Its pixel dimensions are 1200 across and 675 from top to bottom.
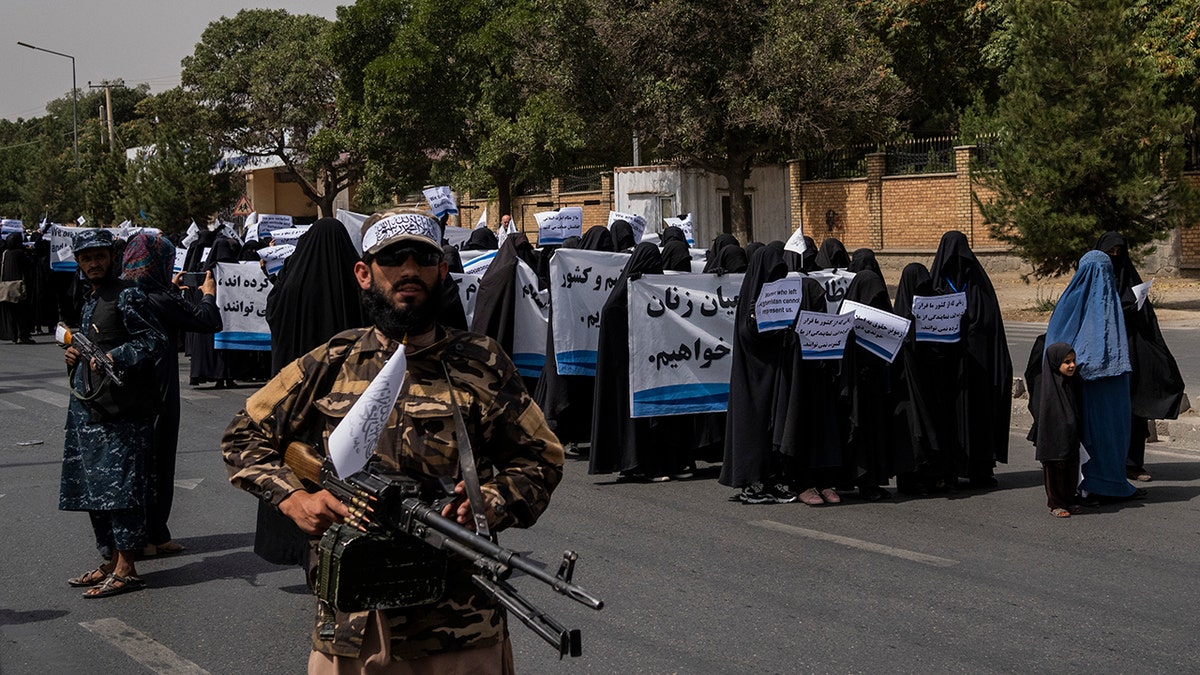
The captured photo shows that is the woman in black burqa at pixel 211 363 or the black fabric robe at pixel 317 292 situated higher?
the black fabric robe at pixel 317 292

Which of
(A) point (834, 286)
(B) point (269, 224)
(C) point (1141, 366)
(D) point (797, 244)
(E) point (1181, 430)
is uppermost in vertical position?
(B) point (269, 224)

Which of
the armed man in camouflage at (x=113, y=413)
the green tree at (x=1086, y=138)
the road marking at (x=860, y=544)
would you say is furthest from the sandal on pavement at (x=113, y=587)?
the green tree at (x=1086, y=138)

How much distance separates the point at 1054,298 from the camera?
957 inches

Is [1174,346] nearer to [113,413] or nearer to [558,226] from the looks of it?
[558,226]

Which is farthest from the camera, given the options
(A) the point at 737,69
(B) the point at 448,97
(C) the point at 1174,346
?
(B) the point at 448,97

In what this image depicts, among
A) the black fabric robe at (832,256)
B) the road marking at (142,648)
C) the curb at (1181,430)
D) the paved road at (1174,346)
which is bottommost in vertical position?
the road marking at (142,648)

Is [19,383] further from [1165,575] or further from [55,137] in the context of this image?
[55,137]

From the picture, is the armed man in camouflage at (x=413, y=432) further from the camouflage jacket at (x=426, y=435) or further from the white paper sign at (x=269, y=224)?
the white paper sign at (x=269, y=224)

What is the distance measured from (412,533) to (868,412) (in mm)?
6244

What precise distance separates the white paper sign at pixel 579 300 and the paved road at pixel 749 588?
1.31m

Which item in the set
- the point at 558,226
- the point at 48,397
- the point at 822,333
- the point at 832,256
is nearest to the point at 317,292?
the point at 822,333

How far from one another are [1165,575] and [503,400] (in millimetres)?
4747

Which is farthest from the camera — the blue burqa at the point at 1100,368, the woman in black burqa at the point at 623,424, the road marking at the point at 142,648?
the woman in black burqa at the point at 623,424

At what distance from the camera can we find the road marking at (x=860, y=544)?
7.13 m
